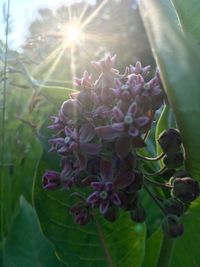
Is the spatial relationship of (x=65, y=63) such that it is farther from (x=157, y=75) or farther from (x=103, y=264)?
(x=157, y=75)

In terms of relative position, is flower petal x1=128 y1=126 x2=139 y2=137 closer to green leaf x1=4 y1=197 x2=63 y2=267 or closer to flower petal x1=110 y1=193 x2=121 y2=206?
flower petal x1=110 y1=193 x2=121 y2=206

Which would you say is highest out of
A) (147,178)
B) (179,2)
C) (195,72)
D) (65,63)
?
(65,63)

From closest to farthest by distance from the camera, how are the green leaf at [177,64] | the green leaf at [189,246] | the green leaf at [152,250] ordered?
the green leaf at [177,64] → the green leaf at [189,246] → the green leaf at [152,250]

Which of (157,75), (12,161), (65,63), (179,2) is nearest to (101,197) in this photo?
(157,75)

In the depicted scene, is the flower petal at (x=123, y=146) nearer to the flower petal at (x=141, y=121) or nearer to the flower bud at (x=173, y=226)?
the flower petal at (x=141, y=121)

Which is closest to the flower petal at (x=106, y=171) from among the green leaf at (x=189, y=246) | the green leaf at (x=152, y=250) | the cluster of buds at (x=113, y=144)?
the cluster of buds at (x=113, y=144)
